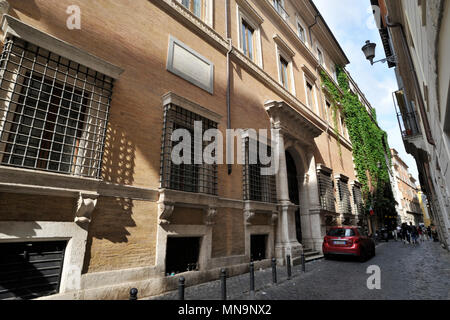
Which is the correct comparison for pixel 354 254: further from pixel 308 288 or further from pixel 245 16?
pixel 245 16

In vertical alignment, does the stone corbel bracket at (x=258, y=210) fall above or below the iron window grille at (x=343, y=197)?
below

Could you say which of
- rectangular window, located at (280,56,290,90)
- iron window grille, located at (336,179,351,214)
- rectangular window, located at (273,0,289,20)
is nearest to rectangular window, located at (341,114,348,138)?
iron window grille, located at (336,179,351,214)

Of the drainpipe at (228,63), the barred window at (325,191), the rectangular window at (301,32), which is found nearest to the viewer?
the drainpipe at (228,63)

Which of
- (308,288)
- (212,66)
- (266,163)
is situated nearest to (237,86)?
(212,66)

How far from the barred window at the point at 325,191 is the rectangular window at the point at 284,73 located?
551cm

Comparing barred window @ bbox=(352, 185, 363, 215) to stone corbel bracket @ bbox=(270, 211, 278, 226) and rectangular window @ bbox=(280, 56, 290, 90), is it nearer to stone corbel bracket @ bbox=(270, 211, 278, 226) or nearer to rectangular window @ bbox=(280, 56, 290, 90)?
rectangular window @ bbox=(280, 56, 290, 90)

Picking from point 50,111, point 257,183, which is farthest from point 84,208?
point 257,183

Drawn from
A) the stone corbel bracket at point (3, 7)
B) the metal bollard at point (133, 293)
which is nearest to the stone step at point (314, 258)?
the metal bollard at point (133, 293)

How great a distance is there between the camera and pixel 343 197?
17297 mm

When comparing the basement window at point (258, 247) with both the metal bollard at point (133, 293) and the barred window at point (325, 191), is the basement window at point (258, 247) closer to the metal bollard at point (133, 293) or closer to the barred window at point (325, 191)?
the barred window at point (325, 191)

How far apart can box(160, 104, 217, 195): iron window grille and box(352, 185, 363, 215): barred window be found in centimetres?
1601

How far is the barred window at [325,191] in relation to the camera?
46.9 ft

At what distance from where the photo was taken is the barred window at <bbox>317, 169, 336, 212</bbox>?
14.3 meters

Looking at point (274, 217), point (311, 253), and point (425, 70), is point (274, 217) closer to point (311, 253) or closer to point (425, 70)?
point (311, 253)
